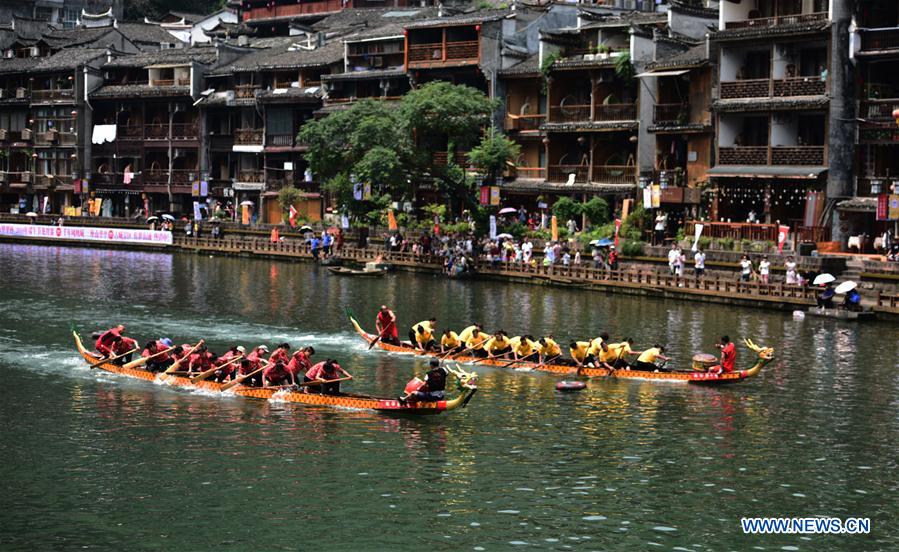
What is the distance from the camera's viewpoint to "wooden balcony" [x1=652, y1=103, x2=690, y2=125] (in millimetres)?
76375

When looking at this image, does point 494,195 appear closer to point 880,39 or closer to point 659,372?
point 880,39

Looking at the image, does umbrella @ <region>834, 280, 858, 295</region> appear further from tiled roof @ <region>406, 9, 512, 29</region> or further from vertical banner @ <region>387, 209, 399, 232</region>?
tiled roof @ <region>406, 9, 512, 29</region>

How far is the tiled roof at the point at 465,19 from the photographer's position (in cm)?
8725

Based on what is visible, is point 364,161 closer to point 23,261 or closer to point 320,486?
point 23,261

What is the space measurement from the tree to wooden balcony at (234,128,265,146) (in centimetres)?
2716

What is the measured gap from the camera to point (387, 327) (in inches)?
1929

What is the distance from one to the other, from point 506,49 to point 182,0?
70.0 m

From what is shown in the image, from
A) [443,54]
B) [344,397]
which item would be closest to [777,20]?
[443,54]

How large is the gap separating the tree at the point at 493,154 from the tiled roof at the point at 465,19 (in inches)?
384

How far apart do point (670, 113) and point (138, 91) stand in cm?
5096

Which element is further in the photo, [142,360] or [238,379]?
[142,360]

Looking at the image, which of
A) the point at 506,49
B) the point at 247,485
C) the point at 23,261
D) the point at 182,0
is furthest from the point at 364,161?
the point at 182,0

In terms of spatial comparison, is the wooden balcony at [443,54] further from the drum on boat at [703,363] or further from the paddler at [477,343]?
the drum on boat at [703,363]

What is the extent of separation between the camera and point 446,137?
281 ft
